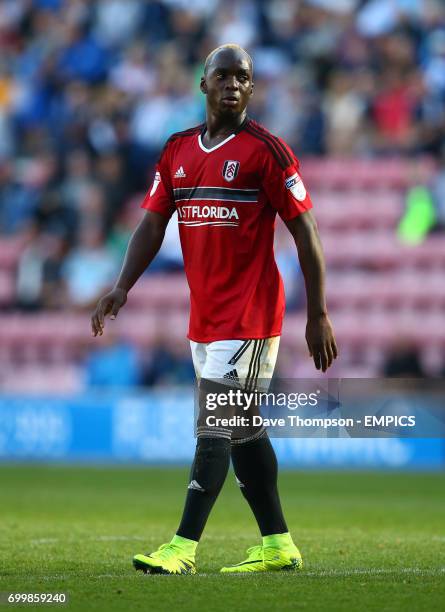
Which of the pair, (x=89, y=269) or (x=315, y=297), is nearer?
(x=315, y=297)

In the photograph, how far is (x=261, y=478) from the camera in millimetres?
5766

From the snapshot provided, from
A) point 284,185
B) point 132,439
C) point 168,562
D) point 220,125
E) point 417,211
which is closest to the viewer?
point 168,562

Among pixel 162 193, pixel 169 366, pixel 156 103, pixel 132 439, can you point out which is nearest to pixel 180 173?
pixel 162 193

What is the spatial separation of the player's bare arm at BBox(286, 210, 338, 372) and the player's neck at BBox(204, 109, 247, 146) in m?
0.49

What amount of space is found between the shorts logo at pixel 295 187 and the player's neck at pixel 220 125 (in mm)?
344

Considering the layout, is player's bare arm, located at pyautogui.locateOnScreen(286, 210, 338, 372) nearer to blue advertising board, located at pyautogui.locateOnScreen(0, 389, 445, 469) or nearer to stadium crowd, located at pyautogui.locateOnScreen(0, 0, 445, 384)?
blue advertising board, located at pyautogui.locateOnScreen(0, 389, 445, 469)

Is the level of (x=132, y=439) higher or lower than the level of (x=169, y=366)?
lower

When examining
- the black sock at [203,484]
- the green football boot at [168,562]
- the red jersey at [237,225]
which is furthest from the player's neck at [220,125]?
the green football boot at [168,562]

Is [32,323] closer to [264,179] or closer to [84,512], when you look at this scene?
[84,512]

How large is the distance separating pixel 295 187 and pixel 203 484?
4.13 feet

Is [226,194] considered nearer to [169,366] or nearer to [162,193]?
[162,193]

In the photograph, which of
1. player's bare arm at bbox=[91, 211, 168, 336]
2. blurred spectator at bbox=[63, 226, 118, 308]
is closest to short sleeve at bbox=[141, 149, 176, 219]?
player's bare arm at bbox=[91, 211, 168, 336]

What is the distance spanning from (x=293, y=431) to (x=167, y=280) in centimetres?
1198

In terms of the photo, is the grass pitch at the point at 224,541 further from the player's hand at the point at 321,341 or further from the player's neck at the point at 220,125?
the player's neck at the point at 220,125
